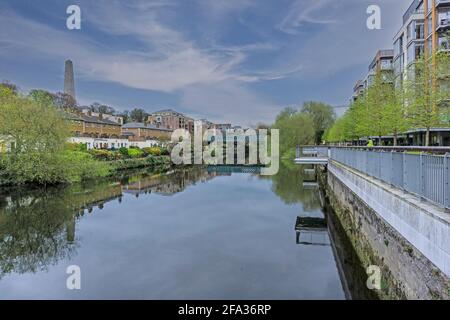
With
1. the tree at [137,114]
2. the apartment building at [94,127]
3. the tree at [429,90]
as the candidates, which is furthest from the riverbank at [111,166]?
the tree at [137,114]

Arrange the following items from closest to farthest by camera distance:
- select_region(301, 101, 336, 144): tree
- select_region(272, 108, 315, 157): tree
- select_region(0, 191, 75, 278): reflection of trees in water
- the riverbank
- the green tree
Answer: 1. select_region(0, 191, 75, 278): reflection of trees in water
2. the green tree
3. the riverbank
4. select_region(272, 108, 315, 157): tree
5. select_region(301, 101, 336, 144): tree

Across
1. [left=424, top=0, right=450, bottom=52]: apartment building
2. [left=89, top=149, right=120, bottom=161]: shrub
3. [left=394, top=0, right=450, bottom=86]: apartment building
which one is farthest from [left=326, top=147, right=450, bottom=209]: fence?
[left=89, top=149, right=120, bottom=161]: shrub

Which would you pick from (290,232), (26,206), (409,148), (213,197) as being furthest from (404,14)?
(26,206)

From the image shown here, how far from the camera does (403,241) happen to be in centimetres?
586

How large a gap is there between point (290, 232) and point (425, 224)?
845 centimetres

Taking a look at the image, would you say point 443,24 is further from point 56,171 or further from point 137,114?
point 137,114

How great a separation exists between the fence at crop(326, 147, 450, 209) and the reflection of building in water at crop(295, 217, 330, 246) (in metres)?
3.89

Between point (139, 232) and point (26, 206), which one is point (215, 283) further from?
point (26, 206)

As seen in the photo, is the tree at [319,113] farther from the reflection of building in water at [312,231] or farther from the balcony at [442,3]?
the reflection of building in water at [312,231]

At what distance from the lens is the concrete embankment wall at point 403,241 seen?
4.43m

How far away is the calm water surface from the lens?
803cm

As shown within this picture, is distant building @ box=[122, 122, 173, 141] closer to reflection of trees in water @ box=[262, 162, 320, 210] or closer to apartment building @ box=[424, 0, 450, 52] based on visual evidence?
reflection of trees in water @ box=[262, 162, 320, 210]

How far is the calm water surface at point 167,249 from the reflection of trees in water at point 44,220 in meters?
0.04

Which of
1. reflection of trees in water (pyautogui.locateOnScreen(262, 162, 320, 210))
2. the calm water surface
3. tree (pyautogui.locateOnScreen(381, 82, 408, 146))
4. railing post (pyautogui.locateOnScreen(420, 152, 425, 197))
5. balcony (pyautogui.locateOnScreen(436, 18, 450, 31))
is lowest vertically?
the calm water surface
